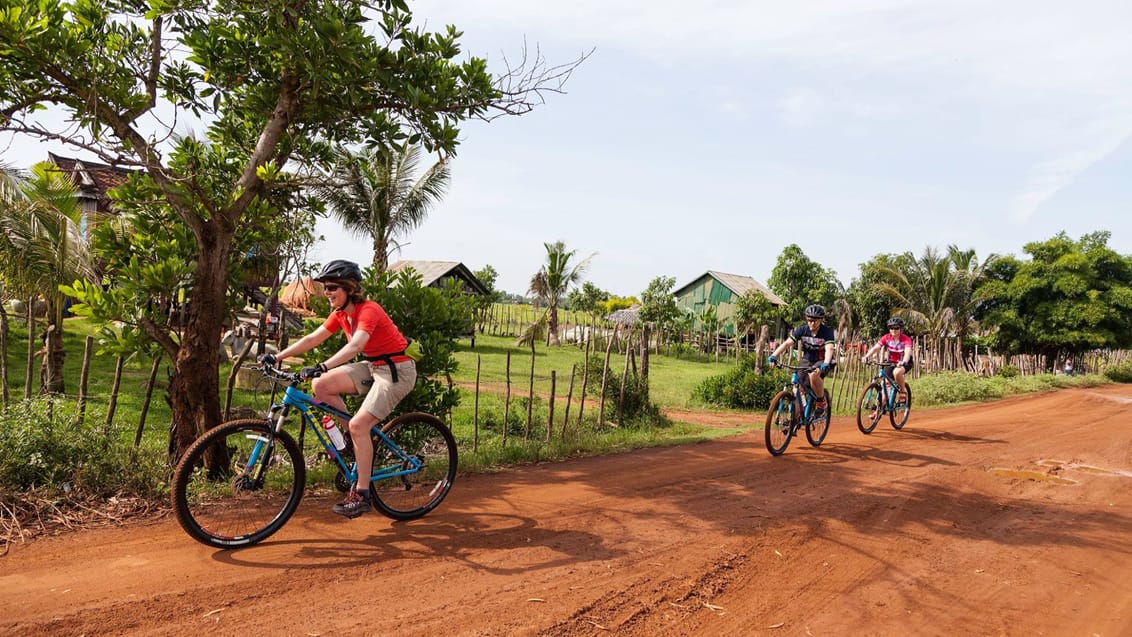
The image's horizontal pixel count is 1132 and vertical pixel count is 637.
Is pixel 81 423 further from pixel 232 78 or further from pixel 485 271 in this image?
pixel 485 271

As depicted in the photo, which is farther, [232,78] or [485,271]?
[485,271]

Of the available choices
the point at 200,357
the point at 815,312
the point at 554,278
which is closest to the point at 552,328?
the point at 554,278

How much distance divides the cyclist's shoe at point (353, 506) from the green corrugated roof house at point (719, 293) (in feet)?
123

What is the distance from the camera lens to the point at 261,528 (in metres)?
4.79

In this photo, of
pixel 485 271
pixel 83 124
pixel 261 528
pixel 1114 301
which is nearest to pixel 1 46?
pixel 83 124

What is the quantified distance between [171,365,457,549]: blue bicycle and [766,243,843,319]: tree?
38822 millimetres

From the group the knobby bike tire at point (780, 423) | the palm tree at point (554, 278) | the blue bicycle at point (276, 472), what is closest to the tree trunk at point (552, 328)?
the palm tree at point (554, 278)

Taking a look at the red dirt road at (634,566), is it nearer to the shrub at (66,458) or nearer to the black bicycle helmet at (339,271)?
the shrub at (66,458)

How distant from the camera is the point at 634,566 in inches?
180

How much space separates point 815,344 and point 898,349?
309 centimetres

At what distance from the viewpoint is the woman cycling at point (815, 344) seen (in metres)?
8.95

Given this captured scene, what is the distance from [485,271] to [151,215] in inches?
1760

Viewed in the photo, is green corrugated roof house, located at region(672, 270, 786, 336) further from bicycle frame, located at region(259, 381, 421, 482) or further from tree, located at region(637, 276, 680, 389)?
bicycle frame, located at region(259, 381, 421, 482)

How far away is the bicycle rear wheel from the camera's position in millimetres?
5402
